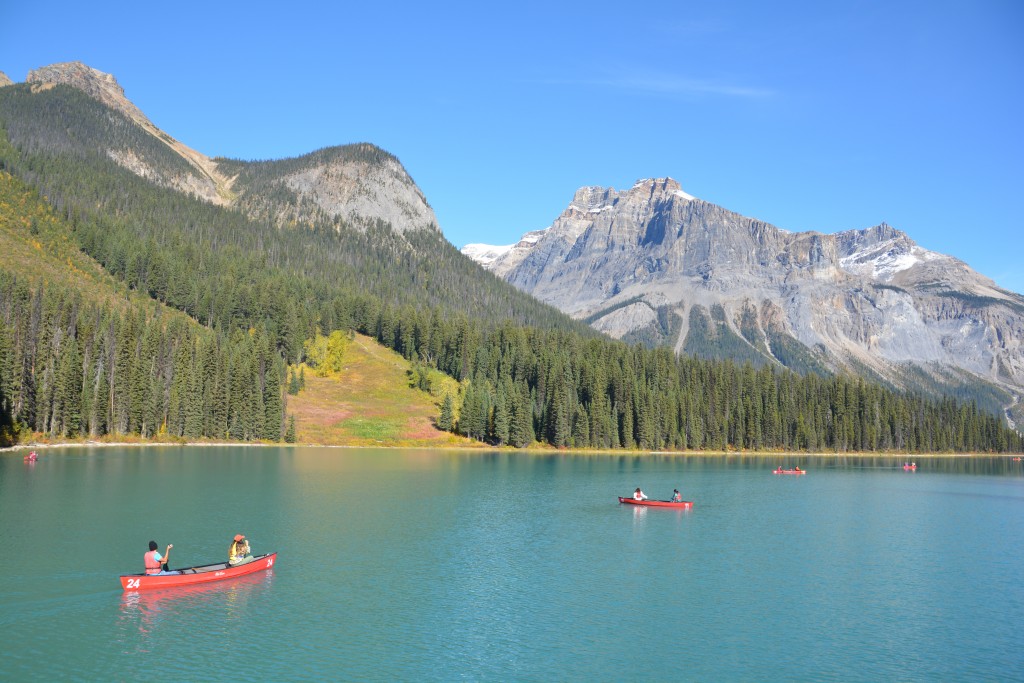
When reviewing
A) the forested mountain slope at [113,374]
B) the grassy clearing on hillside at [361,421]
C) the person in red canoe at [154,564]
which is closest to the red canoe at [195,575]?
the person in red canoe at [154,564]

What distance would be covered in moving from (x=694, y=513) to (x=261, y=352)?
123m

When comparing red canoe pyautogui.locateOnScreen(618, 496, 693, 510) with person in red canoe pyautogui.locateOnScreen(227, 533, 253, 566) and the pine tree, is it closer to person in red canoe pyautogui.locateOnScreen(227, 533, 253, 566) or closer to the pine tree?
person in red canoe pyautogui.locateOnScreen(227, 533, 253, 566)

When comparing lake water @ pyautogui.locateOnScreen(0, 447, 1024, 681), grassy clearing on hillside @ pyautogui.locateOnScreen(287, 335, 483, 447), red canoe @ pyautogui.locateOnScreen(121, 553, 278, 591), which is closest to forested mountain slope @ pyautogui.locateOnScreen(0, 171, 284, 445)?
grassy clearing on hillside @ pyautogui.locateOnScreen(287, 335, 483, 447)

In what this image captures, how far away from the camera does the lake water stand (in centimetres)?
3819

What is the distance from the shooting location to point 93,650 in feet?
123

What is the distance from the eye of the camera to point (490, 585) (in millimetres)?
52062

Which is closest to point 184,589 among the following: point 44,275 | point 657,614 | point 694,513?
point 657,614

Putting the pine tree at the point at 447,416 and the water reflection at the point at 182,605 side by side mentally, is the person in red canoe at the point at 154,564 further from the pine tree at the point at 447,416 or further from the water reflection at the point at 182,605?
the pine tree at the point at 447,416

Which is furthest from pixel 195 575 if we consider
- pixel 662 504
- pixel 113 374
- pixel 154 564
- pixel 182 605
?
pixel 113 374

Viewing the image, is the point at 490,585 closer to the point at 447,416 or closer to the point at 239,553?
the point at 239,553

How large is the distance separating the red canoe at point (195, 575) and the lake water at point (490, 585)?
719mm

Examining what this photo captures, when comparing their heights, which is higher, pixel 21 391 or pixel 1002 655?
pixel 21 391

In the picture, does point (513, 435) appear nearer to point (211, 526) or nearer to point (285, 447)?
point (285, 447)

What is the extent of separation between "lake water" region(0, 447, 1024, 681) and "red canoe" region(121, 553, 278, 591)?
0.72 m
